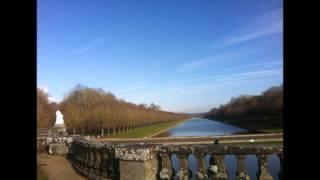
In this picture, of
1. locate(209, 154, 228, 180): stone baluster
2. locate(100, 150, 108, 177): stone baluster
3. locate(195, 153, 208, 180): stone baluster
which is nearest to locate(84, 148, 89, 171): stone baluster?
locate(100, 150, 108, 177): stone baluster

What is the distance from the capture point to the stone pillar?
25.3 ft

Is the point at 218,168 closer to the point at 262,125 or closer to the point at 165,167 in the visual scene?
the point at 165,167

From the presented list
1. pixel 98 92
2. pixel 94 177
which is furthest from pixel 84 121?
pixel 94 177

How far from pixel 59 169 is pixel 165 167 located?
21.3 ft

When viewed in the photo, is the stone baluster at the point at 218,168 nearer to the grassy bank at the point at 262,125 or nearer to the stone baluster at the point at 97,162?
the stone baluster at the point at 97,162

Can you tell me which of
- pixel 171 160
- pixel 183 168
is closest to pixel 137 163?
pixel 171 160

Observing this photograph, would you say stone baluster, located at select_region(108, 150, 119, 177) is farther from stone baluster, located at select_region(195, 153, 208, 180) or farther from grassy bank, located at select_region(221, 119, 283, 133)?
grassy bank, located at select_region(221, 119, 283, 133)

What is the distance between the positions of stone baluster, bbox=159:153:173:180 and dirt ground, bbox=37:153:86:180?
13.1 ft

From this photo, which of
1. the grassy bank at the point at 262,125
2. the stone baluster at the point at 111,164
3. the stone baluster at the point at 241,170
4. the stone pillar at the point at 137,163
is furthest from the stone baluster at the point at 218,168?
the grassy bank at the point at 262,125

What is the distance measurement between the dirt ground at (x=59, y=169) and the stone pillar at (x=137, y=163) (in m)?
3.37
